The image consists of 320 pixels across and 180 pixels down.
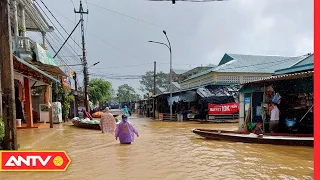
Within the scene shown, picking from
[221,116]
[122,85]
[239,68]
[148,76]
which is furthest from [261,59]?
[122,85]

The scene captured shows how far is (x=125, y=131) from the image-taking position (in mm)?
10953

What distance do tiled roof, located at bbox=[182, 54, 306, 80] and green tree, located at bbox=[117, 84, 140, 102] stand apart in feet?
198

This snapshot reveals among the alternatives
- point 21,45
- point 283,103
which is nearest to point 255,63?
point 283,103

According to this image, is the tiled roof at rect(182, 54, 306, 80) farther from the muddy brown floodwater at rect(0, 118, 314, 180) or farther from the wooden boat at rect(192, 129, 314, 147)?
the muddy brown floodwater at rect(0, 118, 314, 180)

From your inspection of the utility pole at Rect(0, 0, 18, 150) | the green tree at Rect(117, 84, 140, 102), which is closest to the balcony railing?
the utility pole at Rect(0, 0, 18, 150)

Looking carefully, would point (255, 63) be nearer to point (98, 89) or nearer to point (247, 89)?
point (247, 89)

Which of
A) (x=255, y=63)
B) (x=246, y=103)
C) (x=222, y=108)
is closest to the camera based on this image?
(x=246, y=103)

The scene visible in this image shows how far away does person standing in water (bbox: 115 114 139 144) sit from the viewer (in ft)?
35.7

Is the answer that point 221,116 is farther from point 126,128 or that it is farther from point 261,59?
point 126,128

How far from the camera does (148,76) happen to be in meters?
72.8

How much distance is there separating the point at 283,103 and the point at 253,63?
56.4 ft

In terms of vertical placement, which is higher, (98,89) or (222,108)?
(98,89)

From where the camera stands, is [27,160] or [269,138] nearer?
[27,160]

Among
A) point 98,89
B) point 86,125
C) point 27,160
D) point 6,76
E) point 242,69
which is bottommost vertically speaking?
point 86,125
